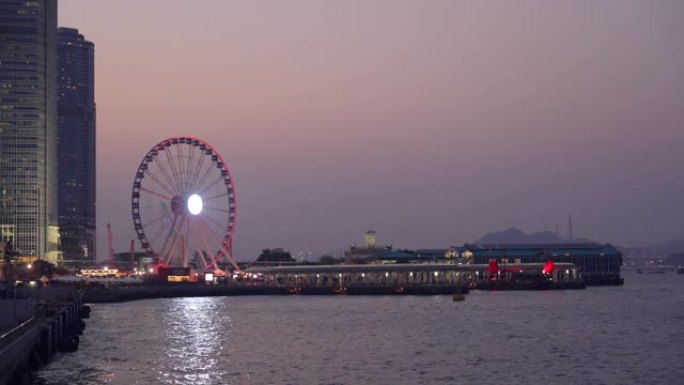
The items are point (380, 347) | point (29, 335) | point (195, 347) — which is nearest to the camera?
point (29, 335)

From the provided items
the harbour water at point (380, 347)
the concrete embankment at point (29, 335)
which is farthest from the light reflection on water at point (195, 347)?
the concrete embankment at point (29, 335)

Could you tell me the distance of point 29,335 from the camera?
61.5m

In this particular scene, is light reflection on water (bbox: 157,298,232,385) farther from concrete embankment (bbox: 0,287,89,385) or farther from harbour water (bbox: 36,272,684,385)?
concrete embankment (bbox: 0,287,89,385)

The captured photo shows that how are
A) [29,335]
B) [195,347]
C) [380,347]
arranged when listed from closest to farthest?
[29,335] < [380,347] < [195,347]

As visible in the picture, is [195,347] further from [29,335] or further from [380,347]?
[29,335]

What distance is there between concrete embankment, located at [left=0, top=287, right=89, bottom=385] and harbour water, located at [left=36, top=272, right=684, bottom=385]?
1743mm

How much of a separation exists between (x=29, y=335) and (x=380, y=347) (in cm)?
3863

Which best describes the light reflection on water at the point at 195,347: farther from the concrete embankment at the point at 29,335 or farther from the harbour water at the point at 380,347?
the concrete embankment at the point at 29,335

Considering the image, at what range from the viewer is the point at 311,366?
7856cm

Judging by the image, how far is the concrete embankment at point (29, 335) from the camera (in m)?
52.6

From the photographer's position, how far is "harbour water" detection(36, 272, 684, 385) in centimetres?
7212

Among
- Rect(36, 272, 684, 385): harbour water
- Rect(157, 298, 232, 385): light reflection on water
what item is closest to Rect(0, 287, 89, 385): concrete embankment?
Rect(36, 272, 684, 385): harbour water

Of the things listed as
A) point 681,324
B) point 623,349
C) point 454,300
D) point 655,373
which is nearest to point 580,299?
point 454,300

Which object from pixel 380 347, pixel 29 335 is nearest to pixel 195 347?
pixel 380 347
